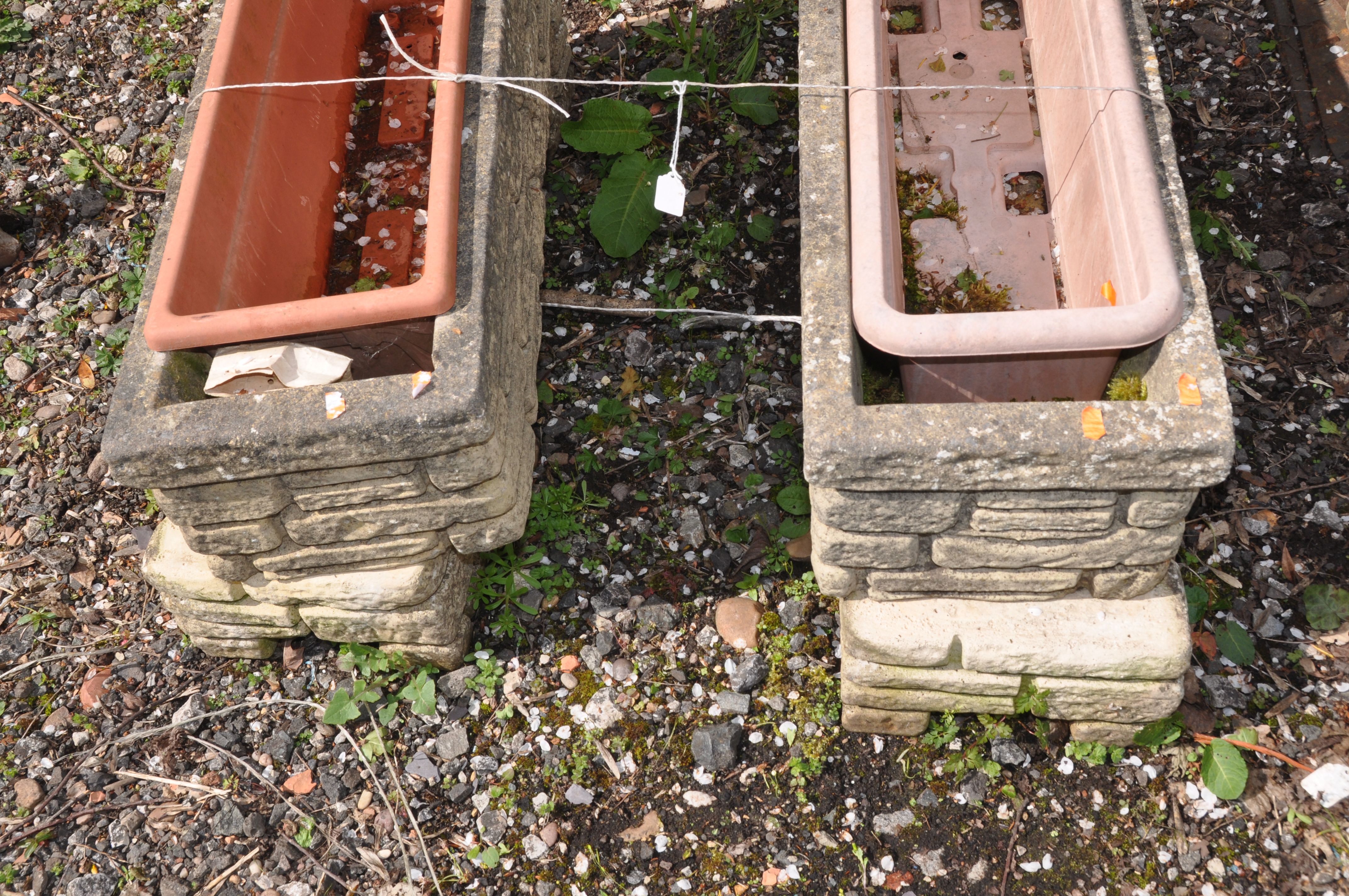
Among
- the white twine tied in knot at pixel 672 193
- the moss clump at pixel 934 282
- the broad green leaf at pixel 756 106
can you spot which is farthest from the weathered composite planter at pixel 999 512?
the broad green leaf at pixel 756 106

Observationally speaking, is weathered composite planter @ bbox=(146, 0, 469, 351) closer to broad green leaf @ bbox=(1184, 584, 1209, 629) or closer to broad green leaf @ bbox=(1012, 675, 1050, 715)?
broad green leaf @ bbox=(1012, 675, 1050, 715)

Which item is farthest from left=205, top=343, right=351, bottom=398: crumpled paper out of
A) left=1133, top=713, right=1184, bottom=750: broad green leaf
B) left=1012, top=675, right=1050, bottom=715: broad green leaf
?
left=1133, top=713, right=1184, bottom=750: broad green leaf

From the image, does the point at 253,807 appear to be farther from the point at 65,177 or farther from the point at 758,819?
the point at 65,177

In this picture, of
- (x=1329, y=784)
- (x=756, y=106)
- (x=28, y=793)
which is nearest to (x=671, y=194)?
(x=756, y=106)

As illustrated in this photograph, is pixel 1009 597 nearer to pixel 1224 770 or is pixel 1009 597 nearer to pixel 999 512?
Answer: pixel 999 512

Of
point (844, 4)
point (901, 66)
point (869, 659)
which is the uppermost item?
point (844, 4)

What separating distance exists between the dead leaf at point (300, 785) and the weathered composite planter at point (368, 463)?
0.37 metres

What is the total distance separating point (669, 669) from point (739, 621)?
0.23 metres

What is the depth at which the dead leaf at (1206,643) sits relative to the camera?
265 cm

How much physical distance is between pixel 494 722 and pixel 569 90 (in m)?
2.37

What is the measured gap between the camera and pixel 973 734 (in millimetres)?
2549

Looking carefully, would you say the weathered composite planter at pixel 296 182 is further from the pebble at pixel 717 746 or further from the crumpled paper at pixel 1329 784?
the crumpled paper at pixel 1329 784

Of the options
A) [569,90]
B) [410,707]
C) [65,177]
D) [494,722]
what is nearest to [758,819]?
[494,722]

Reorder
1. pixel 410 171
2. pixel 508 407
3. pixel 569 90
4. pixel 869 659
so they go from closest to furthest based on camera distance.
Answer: pixel 869 659 → pixel 508 407 → pixel 410 171 → pixel 569 90
